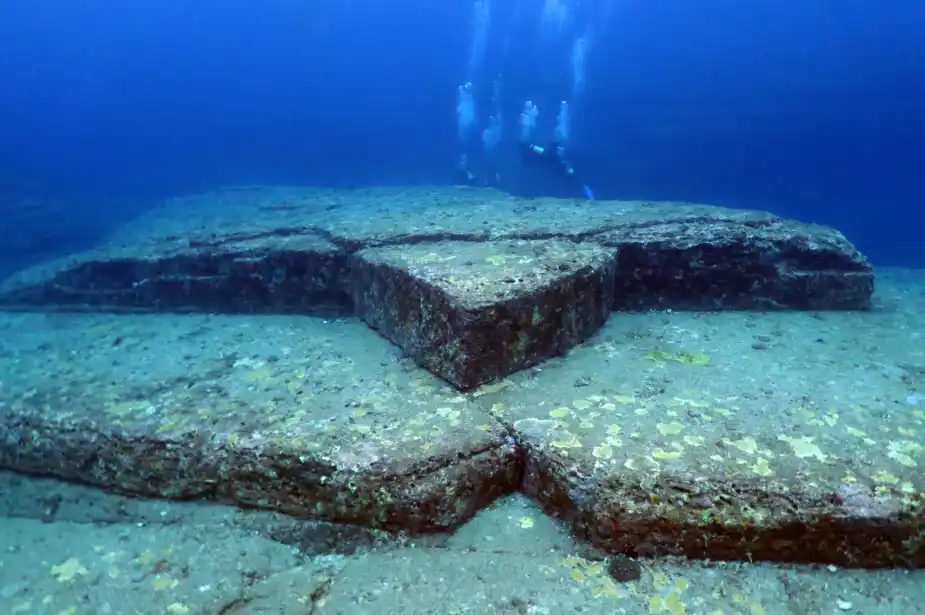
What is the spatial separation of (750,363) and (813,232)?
1.79 meters

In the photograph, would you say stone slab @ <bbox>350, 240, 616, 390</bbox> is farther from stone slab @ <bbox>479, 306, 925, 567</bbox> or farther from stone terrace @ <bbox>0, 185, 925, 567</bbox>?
stone slab @ <bbox>479, 306, 925, 567</bbox>

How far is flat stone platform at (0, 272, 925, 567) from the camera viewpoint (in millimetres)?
2107

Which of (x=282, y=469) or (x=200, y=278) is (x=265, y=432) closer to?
(x=282, y=469)

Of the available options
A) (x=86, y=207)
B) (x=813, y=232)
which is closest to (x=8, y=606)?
(x=813, y=232)

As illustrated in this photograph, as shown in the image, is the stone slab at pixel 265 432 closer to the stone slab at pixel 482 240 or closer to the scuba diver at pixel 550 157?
the stone slab at pixel 482 240

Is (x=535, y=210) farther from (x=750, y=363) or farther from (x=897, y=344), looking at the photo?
(x=897, y=344)

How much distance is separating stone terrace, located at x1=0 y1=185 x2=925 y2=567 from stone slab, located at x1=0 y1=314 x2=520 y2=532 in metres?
0.01

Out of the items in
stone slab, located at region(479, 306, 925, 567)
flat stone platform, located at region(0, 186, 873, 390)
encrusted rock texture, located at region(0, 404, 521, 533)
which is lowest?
encrusted rock texture, located at region(0, 404, 521, 533)

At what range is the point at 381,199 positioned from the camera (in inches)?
238

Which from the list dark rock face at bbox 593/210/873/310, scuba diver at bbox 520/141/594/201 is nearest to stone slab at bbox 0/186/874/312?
dark rock face at bbox 593/210/873/310

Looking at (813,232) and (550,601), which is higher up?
(813,232)

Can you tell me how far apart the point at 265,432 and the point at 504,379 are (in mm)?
1184

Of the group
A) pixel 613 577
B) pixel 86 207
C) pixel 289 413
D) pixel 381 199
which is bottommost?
pixel 86 207

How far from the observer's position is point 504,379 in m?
2.99
